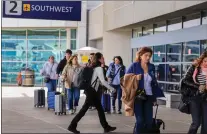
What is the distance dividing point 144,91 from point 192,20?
380 inches

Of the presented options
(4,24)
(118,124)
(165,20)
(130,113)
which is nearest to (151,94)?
(130,113)

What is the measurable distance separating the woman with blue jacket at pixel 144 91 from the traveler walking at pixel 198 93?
56 centimetres

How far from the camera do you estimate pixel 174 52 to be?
19.1 metres

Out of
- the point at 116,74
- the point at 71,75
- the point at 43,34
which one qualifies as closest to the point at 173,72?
the point at 116,74

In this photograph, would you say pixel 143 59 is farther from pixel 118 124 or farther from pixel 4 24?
pixel 4 24

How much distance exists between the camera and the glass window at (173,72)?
18594 millimetres

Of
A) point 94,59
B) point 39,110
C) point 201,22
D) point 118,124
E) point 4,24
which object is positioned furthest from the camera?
point 4,24

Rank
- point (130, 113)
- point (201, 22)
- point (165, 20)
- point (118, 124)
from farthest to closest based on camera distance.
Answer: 1. point (165, 20)
2. point (201, 22)
3. point (118, 124)
4. point (130, 113)

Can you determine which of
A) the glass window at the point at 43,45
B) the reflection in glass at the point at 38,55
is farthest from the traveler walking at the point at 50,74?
the reflection in glass at the point at 38,55

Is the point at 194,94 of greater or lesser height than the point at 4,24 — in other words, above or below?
below

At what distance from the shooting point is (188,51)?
17.9m

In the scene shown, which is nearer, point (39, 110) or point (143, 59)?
point (143, 59)

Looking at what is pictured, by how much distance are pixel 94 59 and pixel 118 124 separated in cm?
201

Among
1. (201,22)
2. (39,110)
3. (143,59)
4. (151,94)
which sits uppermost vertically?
(201,22)
